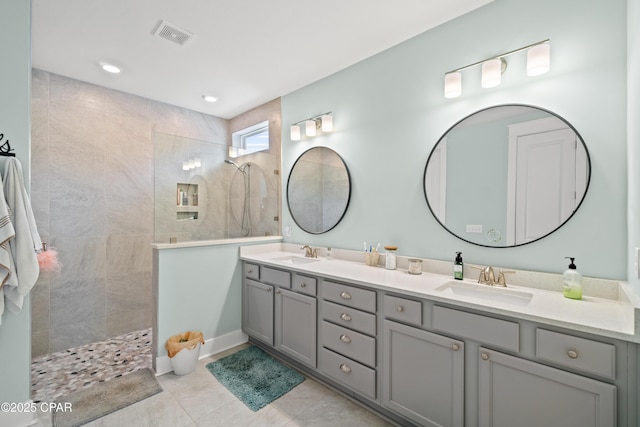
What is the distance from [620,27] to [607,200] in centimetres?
91

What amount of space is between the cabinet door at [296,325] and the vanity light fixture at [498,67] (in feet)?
6.02

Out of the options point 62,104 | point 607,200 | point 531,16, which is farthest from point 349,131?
point 62,104

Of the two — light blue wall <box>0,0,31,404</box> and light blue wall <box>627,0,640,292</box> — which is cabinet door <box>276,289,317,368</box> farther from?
light blue wall <box>627,0,640,292</box>

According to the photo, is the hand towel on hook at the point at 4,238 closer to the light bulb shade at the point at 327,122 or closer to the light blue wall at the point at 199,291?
the light blue wall at the point at 199,291

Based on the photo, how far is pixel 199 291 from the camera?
273 cm

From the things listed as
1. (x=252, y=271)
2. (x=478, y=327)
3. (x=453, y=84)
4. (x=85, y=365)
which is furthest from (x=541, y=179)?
(x=85, y=365)

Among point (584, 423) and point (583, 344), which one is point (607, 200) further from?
point (584, 423)

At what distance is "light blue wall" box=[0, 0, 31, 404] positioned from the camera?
1.77 meters

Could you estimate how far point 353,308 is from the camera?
200 cm

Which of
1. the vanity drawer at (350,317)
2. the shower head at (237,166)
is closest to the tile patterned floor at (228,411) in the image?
the vanity drawer at (350,317)

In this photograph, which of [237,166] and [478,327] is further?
[237,166]

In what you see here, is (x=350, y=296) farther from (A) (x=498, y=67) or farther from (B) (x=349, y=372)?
(A) (x=498, y=67)

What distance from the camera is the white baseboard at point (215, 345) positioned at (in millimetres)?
2451

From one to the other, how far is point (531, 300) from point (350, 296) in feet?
3.36
